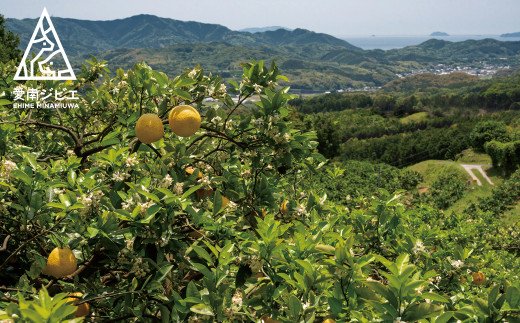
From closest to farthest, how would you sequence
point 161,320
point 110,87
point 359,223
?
point 161,320, point 359,223, point 110,87

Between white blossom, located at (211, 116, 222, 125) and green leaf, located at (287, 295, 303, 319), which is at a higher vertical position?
white blossom, located at (211, 116, 222, 125)

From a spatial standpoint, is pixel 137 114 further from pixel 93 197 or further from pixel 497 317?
pixel 497 317

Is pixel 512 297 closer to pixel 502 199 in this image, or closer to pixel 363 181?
pixel 502 199

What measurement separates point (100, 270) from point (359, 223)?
1.61m

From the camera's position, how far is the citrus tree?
1.60 m

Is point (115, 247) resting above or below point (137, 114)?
below

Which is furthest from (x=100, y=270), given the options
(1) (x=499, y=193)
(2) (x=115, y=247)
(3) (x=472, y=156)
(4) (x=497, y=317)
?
(3) (x=472, y=156)

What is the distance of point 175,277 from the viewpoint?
204cm

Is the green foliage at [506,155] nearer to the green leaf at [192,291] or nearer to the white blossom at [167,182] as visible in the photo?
the white blossom at [167,182]

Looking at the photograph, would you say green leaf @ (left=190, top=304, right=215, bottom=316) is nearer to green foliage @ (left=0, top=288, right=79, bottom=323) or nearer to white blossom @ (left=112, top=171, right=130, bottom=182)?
green foliage @ (left=0, top=288, right=79, bottom=323)

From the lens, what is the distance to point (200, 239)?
192 cm

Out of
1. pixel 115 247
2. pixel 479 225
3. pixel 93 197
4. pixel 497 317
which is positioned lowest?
pixel 479 225

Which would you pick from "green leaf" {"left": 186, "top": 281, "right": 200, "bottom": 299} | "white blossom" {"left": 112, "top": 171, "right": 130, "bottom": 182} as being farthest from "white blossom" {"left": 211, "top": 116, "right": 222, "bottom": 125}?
"green leaf" {"left": 186, "top": 281, "right": 200, "bottom": 299}

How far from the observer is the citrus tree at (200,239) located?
1596 mm
